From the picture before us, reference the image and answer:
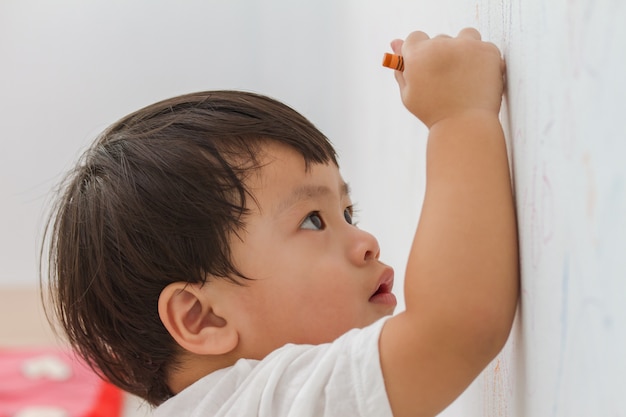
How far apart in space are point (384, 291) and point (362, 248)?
0.18 feet

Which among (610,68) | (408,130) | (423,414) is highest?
(610,68)

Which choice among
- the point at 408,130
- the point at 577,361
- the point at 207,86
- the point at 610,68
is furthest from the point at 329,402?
the point at 207,86

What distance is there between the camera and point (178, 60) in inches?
94.3

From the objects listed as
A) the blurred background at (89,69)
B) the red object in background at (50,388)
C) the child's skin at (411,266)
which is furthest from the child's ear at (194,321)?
the blurred background at (89,69)

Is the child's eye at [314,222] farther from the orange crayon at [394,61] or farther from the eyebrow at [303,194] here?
the orange crayon at [394,61]

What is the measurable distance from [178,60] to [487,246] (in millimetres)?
1956

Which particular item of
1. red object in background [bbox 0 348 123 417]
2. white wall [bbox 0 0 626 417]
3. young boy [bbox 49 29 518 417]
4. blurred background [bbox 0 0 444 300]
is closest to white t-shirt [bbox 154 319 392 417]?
young boy [bbox 49 29 518 417]

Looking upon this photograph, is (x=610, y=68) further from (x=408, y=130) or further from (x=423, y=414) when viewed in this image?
(x=408, y=130)

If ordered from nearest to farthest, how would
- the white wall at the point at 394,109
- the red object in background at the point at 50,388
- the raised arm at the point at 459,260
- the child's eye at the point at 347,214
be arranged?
the white wall at the point at 394,109 → the raised arm at the point at 459,260 → the child's eye at the point at 347,214 → the red object in background at the point at 50,388

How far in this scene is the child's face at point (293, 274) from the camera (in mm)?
704

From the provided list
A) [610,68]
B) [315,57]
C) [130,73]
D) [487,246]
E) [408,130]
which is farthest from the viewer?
[130,73]

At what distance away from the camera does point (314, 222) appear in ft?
2.42

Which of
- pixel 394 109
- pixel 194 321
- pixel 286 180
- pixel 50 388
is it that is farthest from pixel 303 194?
pixel 50 388

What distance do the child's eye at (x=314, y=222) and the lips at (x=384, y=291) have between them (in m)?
0.07
